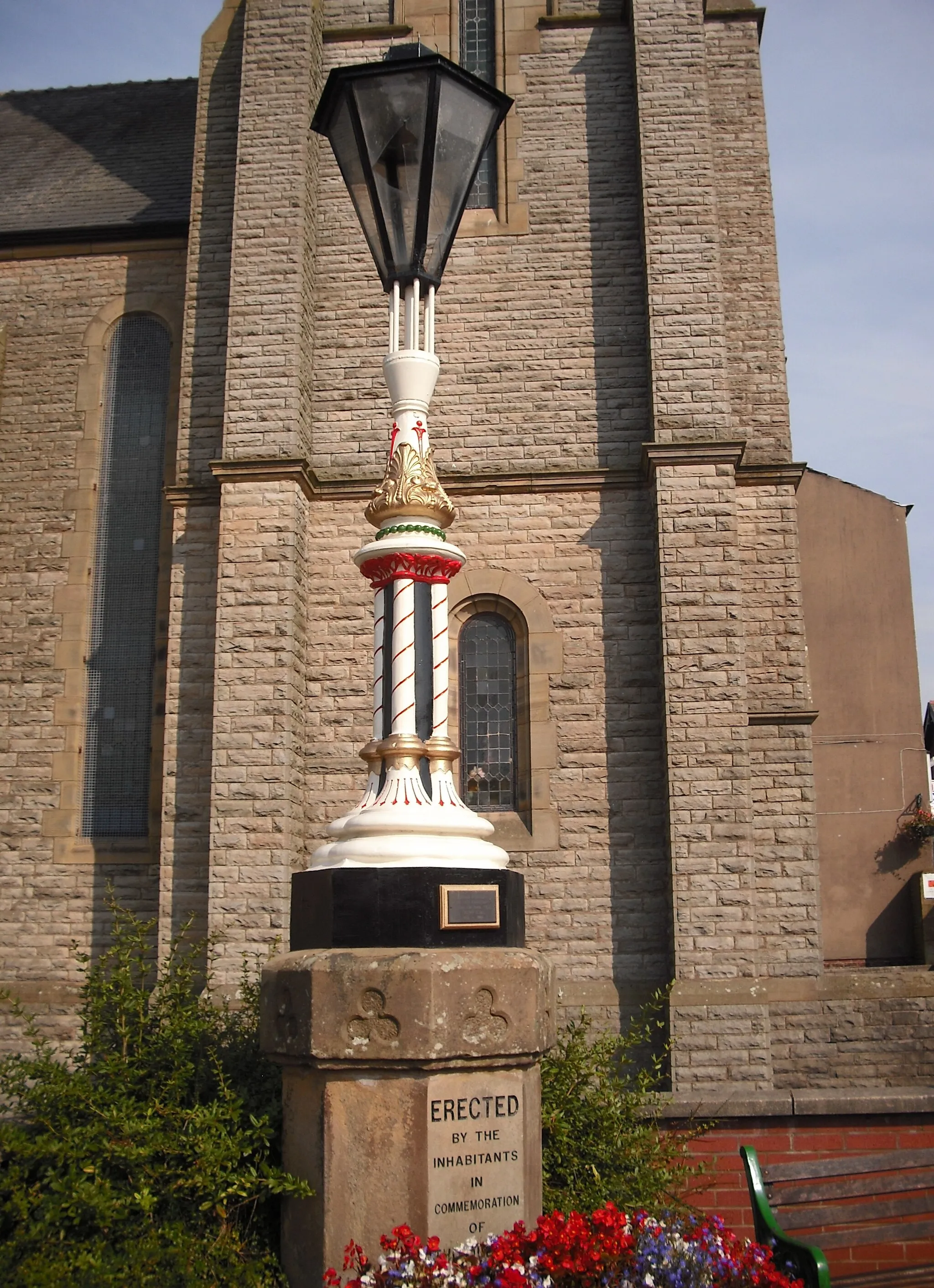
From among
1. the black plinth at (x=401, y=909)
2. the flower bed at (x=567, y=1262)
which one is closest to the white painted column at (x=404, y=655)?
the black plinth at (x=401, y=909)

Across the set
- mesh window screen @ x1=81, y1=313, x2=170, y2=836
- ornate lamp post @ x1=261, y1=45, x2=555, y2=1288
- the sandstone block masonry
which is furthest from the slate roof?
ornate lamp post @ x1=261, y1=45, x2=555, y2=1288

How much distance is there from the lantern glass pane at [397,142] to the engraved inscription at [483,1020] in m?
3.45

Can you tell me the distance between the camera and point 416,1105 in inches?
171

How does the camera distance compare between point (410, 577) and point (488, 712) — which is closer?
point (410, 577)

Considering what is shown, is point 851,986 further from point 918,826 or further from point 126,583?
point 126,583

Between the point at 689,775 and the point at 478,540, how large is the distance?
2.99 meters

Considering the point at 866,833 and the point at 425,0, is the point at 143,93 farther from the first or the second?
the point at 866,833

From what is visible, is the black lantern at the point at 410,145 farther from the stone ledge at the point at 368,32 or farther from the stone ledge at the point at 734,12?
the stone ledge at the point at 734,12

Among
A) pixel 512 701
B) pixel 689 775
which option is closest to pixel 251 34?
pixel 512 701

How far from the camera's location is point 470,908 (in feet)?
15.4

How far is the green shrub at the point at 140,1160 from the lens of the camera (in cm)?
435

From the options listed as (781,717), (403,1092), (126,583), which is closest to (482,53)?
(126,583)

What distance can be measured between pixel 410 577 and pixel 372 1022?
188cm

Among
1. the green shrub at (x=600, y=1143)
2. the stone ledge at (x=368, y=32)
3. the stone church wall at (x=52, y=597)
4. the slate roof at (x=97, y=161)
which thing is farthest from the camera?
the slate roof at (x=97, y=161)
